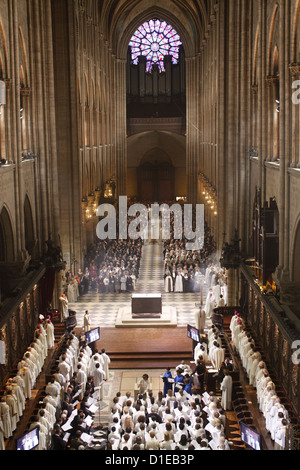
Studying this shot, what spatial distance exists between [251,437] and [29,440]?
4347mm

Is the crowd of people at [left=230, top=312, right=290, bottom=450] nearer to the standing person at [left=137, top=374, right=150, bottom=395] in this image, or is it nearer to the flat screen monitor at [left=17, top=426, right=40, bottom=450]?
the standing person at [left=137, top=374, right=150, bottom=395]

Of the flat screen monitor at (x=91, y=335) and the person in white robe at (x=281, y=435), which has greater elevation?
the flat screen monitor at (x=91, y=335)

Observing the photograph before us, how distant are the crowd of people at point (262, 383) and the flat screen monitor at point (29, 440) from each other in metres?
4.99

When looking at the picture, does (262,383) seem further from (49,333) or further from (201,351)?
(49,333)

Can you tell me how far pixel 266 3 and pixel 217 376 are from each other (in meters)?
11.9

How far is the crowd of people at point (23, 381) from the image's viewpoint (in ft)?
50.5

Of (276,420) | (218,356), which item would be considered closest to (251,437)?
(276,420)

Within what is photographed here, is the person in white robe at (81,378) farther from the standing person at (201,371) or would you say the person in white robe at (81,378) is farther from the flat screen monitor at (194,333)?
the flat screen monitor at (194,333)

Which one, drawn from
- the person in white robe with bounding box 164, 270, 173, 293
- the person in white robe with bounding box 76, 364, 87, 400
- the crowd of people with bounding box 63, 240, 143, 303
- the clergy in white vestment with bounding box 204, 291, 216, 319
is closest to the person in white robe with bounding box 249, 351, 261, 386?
the person in white robe with bounding box 76, 364, 87, 400

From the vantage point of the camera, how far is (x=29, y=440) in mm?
13320

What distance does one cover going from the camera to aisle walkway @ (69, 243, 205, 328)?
86.5 feet

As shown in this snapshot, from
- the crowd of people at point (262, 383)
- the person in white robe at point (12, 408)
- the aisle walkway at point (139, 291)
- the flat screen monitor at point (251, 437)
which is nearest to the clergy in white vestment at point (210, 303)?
the aisle walkway at point (139, 291)
